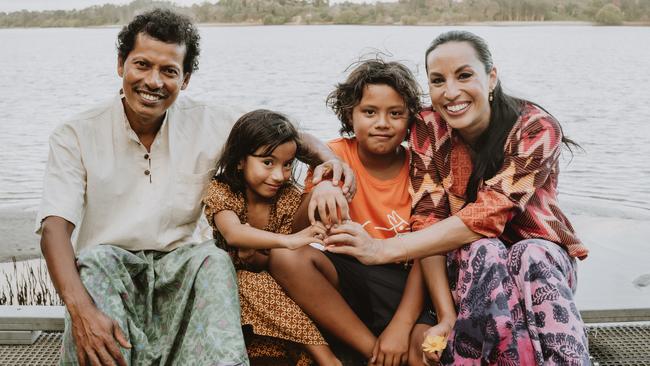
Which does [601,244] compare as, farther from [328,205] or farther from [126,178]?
[126,178]

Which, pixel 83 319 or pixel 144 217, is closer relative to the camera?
pixel 83 319

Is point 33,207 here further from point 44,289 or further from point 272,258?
point 272,258

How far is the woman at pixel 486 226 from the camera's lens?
7.43 ft

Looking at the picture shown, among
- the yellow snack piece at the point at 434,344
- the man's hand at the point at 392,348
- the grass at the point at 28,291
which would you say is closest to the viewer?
the yellow snack piece at the point at 434,344

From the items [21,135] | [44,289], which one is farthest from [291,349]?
[21,135]

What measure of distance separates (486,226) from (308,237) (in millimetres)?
633

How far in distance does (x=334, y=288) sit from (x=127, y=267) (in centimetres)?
77

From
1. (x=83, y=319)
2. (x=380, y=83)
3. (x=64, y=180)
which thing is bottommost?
(x=83, y=319)

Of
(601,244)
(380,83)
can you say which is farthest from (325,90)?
(380,83)

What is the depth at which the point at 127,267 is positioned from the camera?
8.45 ft

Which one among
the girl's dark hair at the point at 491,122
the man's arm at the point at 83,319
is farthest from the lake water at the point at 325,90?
the man's arm at the point at 83,319

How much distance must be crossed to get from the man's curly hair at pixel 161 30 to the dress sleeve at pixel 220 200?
1.66 feet

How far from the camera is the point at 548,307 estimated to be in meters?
2.22

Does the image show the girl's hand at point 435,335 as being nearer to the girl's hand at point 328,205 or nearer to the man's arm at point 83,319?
the girl's hand at point 328,205
